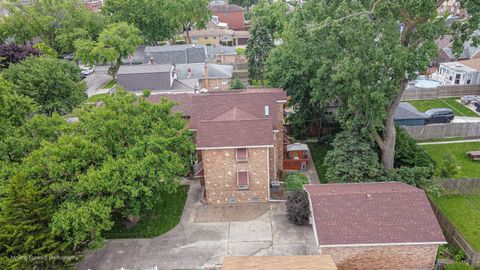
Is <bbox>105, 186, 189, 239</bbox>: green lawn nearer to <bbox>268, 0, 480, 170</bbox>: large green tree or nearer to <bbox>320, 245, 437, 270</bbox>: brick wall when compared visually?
<bbox>320, 245, 437, 270</bbox>: brick wall

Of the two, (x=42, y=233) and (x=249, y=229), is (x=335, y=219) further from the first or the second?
(x=42, y=233)

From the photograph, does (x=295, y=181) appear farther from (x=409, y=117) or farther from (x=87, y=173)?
(x=87, y=173)

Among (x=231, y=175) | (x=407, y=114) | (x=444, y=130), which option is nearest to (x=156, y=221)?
(x=231, y=175)

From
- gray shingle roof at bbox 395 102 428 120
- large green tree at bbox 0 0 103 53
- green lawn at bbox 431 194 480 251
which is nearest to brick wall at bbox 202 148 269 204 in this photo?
green lawn at bbox 431 194 480 251

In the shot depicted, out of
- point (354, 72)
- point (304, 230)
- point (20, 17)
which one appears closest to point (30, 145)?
point (304, 230)

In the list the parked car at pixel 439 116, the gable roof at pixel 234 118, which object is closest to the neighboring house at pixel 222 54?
the gable roof at pixel 234 118
